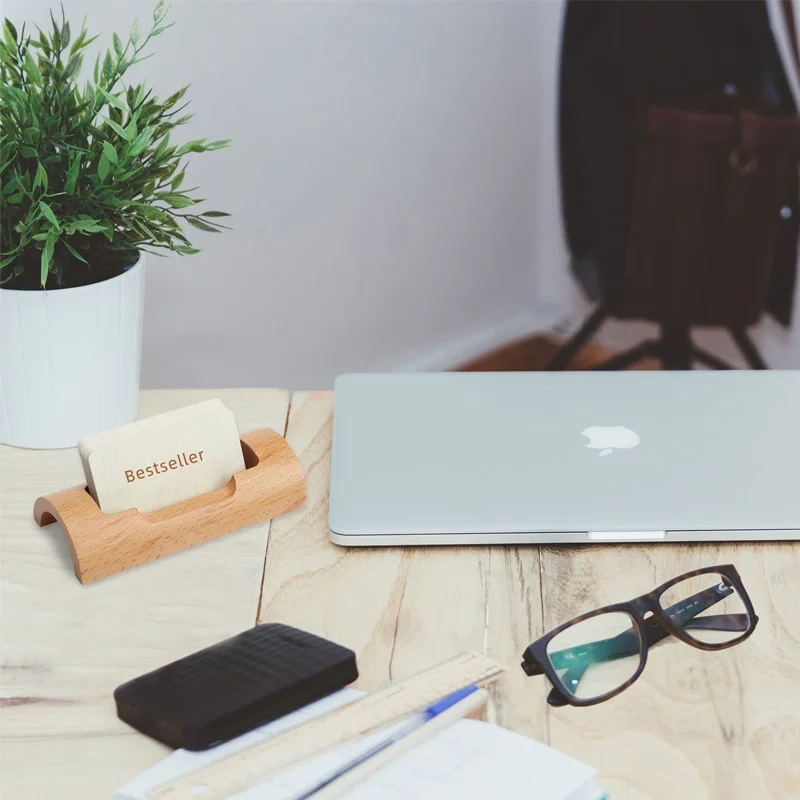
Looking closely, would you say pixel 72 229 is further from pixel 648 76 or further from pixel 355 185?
pixel 648 76

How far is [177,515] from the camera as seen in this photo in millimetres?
779

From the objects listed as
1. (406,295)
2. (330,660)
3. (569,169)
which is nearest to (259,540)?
(330,660)

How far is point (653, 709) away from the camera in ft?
1.99

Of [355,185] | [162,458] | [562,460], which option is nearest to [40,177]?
[162,458]

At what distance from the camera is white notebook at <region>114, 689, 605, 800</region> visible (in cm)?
51

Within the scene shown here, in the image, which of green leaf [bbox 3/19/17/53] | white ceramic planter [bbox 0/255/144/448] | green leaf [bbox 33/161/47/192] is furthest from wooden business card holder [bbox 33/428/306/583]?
green leaf [bbox 3/19/17/53]

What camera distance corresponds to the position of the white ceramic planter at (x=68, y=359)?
86 centimetres

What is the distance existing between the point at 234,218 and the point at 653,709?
1.46 metres

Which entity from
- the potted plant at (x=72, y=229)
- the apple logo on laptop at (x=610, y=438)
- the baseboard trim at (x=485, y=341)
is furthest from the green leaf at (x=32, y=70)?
the baseboard trim at (x=485, y=341)

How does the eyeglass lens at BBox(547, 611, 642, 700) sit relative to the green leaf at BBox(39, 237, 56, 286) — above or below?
below

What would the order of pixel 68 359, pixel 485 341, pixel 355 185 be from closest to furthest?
pixel 68 359 < pixel 355 185 < pixel 485 341

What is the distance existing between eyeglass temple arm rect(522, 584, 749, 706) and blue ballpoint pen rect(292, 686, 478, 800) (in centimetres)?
6

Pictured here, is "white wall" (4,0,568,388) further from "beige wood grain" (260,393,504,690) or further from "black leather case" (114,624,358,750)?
"black leather case" (114,624,358,750)

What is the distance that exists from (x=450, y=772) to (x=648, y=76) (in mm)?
2060
